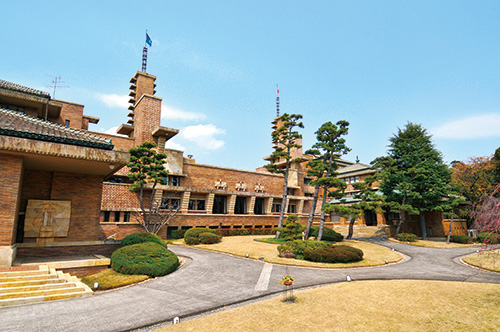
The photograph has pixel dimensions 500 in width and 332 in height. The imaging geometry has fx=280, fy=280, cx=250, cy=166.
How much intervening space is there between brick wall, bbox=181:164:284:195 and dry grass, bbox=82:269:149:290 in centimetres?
2175

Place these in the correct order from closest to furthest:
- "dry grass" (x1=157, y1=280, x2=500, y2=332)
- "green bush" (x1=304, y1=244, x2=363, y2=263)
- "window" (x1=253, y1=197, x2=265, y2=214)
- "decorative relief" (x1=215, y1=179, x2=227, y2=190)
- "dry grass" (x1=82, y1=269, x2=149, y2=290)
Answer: "dry grass" (x1=157, y1=280, x2=500, y2=332)
"dry grass" (x1=82, y1=269, x2=149, y2=290)
"green bush" (x1=304, y1=244, x2=363, y2=263)
"decorative relief" (x1=215, y1=179, x2=227, y2=190)
"window" (x1=253, y1=197, x2=265, y2=214)

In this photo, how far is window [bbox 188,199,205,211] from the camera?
37.0 m

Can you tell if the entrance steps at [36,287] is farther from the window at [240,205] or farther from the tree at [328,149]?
the window at [240,205]

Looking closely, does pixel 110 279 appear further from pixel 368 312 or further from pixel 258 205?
pixel 258 205

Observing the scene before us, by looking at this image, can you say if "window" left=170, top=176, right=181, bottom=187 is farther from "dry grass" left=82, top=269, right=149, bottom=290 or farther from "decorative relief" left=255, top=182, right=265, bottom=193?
"dry grass" left=82, top=269, right=149, bottom=290

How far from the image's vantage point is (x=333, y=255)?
20.8 meters

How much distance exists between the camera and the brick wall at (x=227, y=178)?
1449 inches

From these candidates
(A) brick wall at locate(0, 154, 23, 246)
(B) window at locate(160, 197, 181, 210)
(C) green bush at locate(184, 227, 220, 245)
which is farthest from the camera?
(B) window at locate(160, 197, 181, 210)

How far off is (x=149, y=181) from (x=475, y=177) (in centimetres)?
4635

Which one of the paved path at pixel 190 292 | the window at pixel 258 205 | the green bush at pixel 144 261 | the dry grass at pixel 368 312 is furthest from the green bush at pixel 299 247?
the window at pixel 258 205

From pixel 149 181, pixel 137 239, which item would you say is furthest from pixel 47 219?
pixel 149 181

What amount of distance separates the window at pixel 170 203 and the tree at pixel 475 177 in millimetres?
39834

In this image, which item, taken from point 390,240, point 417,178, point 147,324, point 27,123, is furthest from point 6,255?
point 417,178

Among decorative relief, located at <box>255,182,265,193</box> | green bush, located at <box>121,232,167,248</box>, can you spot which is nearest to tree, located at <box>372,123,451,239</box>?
decorative relief, located at <box>255,182,265,193</box>
